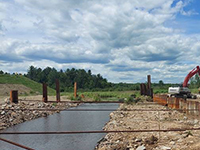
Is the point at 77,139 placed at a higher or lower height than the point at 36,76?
lower

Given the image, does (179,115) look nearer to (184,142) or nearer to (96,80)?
(184,142)

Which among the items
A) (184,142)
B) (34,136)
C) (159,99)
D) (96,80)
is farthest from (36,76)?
(184,142)

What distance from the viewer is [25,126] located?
554 inches

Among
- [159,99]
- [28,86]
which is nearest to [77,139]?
[159,99]

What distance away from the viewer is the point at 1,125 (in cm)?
1345

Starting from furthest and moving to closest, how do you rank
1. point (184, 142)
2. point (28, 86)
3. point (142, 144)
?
1. point (28, 86)
2. point (142, 144)
3. point (184, 142)

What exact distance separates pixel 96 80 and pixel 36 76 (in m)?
25.1

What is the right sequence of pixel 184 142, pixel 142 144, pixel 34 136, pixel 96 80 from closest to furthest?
pixel 184 142 → pixel 142 144 → pixel 34 136 → pixel 96 80

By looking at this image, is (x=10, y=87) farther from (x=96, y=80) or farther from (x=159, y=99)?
(x=96, y=80)

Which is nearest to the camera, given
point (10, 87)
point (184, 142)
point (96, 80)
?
point (184, 142)

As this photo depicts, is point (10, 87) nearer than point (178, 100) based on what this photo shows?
No

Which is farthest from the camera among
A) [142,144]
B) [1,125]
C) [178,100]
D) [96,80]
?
[96,80]

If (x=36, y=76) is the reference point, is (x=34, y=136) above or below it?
below

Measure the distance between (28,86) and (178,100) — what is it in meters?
36.3
